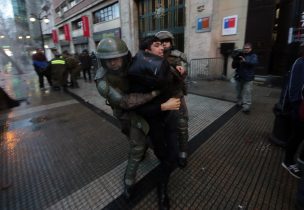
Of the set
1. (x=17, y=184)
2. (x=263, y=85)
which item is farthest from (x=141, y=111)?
(x=263, y=85)

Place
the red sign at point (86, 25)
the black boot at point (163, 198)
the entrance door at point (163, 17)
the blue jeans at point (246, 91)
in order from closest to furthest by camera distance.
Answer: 1. the black boot at point (163, 198)
2. the blue jeans at point (246, 91)
3. the entrance door at point (163, 17)
4. the red sign at point (86, 25)

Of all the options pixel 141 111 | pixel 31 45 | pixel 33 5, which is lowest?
pixel 141 111

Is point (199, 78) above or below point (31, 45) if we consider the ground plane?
below

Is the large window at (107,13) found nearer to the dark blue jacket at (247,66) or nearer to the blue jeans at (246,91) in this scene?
the dark blue jacket at (247,66)

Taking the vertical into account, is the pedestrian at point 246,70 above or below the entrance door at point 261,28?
below

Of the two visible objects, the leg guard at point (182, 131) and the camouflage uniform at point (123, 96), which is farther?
the leg guard at point (182, 131)

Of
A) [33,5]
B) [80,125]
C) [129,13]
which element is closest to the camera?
[80,125]

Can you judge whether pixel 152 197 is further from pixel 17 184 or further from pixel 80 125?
pixel 80 125

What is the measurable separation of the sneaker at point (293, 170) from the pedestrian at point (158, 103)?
161 cm

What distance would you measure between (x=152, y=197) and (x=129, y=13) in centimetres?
1294

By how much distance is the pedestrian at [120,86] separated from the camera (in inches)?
60.3

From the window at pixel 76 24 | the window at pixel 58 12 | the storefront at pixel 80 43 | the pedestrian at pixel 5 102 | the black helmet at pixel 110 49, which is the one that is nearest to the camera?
the black helmet at pixel 110 49

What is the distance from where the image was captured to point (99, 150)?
2.93 metres

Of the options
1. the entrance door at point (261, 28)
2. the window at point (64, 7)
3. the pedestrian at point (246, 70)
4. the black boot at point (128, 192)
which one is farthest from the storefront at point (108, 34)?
the black boot at point (128, 192)
